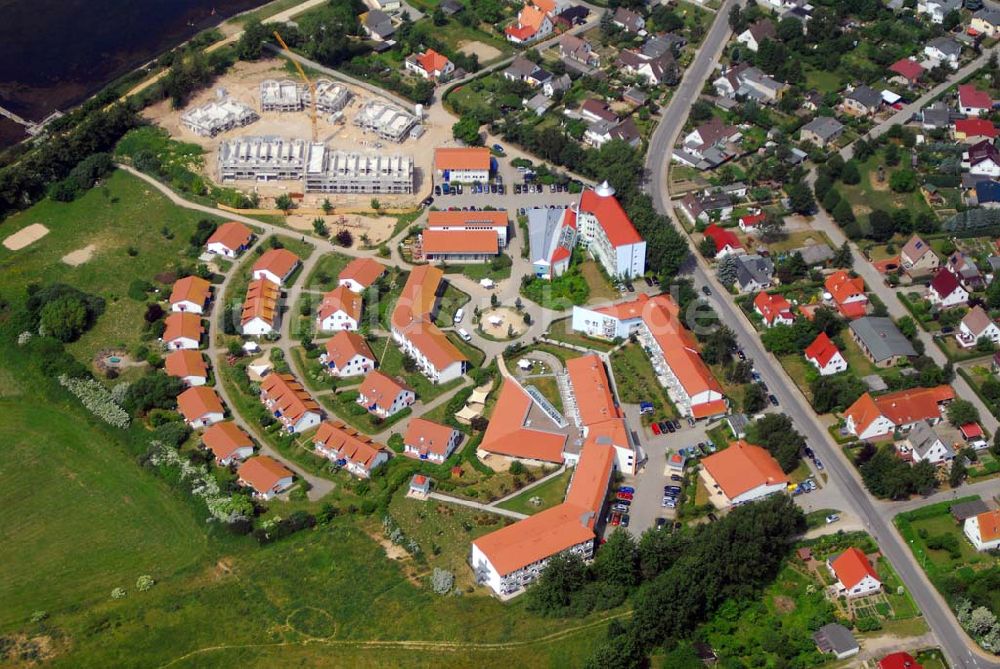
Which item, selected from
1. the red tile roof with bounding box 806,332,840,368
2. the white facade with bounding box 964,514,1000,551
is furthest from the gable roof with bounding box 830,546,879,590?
the red tile roof with bounding box 806,332,840,368

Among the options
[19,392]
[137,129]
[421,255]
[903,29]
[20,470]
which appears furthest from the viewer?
[903,29]

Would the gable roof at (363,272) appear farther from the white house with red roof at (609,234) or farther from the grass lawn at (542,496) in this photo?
A: the grass lawn at (542,496)

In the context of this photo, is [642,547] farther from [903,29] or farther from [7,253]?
[903,29]

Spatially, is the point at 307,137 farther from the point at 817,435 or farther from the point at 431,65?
the point at 817,435

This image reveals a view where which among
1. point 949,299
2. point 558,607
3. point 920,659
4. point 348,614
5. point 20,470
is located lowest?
point 20,470

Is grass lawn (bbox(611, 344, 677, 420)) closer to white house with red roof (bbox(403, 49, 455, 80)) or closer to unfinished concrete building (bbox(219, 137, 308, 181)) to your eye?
unfinished concrete building (bbox(219, 137, 308, 181))

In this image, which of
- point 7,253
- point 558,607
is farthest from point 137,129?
point 558,607

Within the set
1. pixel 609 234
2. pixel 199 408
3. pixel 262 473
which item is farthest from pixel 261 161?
pixel 262 473
